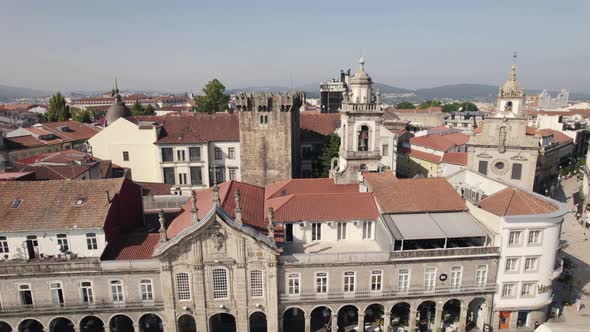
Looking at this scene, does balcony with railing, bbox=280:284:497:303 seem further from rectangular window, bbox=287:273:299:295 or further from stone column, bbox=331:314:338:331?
stone column, bbox=331:314:338:331

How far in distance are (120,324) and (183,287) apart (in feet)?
32.2

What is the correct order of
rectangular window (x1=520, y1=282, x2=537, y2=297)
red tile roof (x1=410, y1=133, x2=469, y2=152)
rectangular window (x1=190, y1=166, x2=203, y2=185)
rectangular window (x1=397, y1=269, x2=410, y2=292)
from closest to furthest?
rectangular window (x1=397, y1=269, x2=410, y2=292), rectangular window (x1=520, y1=282, x2=537, y2=297), rectangular window (x1=190, y1=166, x2=203, y2=185), red tile roof (x1=410, y1=133, x2=469, y2=152)

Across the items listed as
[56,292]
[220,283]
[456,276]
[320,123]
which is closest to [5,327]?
[56,292]

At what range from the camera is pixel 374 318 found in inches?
1497

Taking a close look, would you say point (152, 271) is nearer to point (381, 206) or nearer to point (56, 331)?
point (56, 331)

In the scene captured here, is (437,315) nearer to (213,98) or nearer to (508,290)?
(508,290)

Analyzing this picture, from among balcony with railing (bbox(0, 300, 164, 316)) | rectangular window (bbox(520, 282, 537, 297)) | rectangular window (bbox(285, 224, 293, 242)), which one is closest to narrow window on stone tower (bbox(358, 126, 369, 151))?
rectangular window (bbox(285, 224, 293, 242))

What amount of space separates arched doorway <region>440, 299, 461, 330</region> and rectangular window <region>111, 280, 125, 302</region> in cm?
2940

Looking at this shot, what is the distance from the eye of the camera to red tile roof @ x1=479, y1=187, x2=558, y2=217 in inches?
1357

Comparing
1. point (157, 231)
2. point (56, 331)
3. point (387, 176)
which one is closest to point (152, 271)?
point (157, 231)

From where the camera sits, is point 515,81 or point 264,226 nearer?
point 264,226

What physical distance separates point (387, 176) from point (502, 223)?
1229cm

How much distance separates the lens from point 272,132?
5797cm

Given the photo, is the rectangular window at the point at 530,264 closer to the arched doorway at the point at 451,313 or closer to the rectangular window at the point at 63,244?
the arched doorway at the point at 451,313
